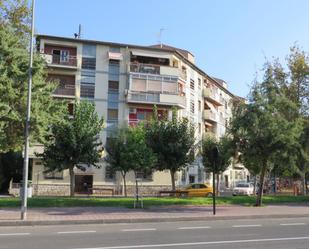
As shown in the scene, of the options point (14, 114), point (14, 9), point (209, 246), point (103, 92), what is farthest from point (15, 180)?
point (209, 246)

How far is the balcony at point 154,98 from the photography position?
51.6m

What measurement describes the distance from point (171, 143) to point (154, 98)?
13.1 meters

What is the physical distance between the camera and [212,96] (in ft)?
224

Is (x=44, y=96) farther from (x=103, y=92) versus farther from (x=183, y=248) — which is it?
(x=103, y=92)

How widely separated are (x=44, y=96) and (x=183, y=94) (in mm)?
33157

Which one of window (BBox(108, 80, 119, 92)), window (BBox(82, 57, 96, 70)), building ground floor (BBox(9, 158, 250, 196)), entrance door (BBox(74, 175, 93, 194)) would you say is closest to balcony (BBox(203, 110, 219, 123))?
building ground floor (BBox(9, 158, 250, 196))

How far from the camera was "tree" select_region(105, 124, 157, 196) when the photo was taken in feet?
128

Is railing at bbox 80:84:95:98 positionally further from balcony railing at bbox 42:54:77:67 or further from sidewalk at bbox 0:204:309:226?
sidewalk at bbox 0:204:309:226

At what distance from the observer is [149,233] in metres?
14.3

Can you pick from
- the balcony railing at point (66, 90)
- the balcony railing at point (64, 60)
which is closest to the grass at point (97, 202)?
the balcony railing at point (66, 90)

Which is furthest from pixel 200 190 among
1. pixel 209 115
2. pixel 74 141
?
pixel 209 115

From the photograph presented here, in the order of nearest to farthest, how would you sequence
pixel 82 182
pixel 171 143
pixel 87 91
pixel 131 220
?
pixel 131 220 → pixel 171 143 → pixel 82 182 → pixel 87 91

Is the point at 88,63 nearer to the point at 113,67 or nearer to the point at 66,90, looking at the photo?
the point at 113,67

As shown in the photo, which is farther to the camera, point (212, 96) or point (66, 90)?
point (212, 96)
